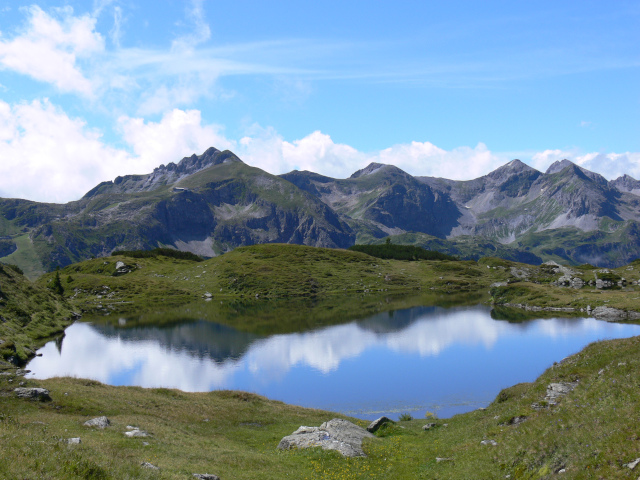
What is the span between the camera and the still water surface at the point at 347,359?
60.5m

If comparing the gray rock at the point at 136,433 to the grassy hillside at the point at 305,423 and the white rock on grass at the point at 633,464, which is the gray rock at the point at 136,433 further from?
the white rock on grass at the point at 633,464

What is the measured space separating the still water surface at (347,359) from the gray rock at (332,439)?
21.3m

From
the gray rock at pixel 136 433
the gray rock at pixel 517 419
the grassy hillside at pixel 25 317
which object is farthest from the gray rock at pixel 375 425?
the grassy hillside at pixel 25 317

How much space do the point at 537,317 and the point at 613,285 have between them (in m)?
63.3

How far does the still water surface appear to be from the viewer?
60469 millimetres

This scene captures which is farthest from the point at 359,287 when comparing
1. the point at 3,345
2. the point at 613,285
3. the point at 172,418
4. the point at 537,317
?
the point at 172,418

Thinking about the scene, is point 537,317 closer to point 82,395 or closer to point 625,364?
point 625,364

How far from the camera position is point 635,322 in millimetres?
101812

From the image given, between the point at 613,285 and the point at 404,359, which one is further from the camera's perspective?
the point at 613,285

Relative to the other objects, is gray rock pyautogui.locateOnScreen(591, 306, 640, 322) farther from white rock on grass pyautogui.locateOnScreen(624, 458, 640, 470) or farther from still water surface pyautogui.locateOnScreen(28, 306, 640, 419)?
white rock on grass pyautogui.locateOnScreen(624, 458, 640, 470)

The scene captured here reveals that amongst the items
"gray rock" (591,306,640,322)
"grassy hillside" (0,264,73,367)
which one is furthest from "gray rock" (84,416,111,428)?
"gray rock" (591,306,640,322)

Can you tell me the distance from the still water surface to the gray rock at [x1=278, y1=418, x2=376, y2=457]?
21262 millimetres

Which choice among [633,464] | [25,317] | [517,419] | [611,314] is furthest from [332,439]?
[611,314]

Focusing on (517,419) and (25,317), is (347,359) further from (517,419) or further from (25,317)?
(25,317)
